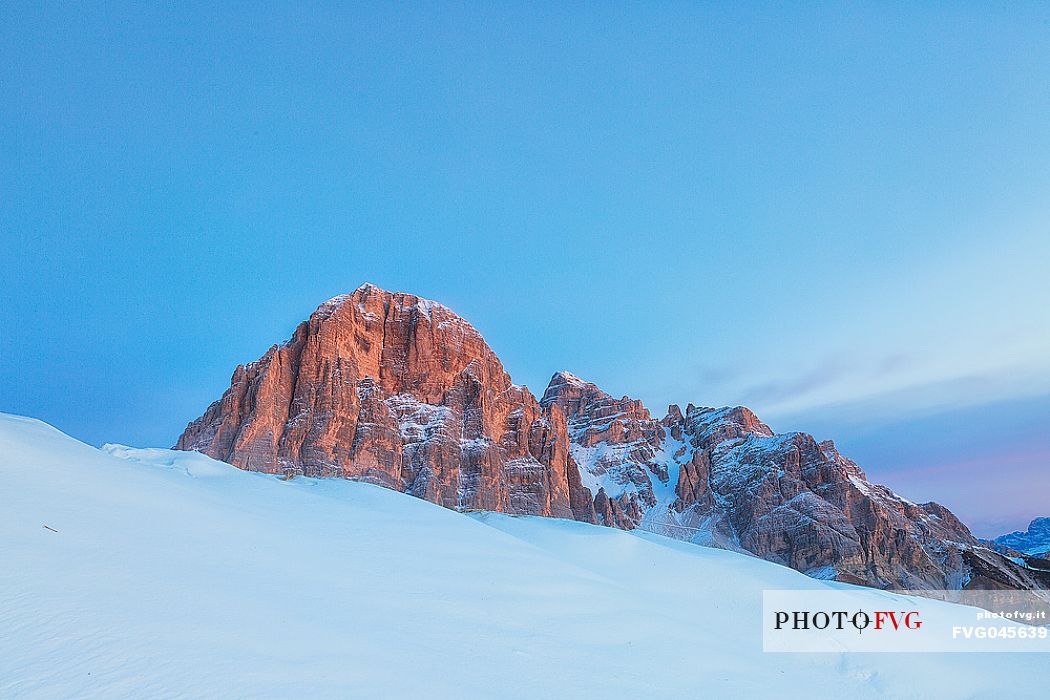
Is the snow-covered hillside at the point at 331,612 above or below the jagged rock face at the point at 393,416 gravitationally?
below

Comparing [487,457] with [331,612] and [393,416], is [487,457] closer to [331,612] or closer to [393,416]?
[393,416]

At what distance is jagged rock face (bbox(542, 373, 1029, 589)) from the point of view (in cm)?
10038

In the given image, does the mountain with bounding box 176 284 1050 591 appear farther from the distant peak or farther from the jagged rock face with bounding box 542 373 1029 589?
the distant peak

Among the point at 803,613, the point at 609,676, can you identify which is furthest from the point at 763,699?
the point at 803,613

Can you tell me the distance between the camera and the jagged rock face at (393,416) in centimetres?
7788

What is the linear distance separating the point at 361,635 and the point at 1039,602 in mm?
107327

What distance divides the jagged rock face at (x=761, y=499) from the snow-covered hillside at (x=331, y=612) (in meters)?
95.2

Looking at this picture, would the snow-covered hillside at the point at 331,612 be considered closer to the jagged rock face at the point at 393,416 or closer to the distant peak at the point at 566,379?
the jagged rock face at the point at 393,416

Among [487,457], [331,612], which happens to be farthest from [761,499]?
[331,612]

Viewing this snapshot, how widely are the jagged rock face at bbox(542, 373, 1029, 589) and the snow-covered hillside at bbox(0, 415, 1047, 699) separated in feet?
312

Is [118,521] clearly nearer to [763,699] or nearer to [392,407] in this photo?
[763,699]

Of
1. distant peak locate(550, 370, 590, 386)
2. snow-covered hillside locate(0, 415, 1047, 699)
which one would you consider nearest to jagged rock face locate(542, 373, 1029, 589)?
distant peak locate(550, 370, 590, 386)

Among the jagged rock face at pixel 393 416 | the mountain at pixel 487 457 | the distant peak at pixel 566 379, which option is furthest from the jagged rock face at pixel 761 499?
the jagged rock face at pixel 393 416

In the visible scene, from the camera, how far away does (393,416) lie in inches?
3342
